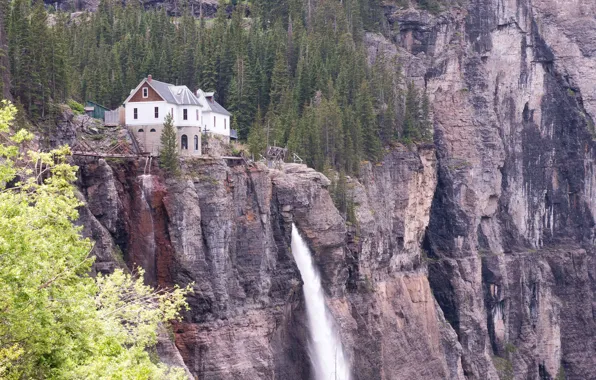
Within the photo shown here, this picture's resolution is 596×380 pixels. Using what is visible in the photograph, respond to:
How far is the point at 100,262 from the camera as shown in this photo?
59.1 metres

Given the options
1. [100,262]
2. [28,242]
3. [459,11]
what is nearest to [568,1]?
[459,11]

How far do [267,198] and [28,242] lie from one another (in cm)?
4507

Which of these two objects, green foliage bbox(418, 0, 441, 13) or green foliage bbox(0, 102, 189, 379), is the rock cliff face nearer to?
green foliage bbox(418, 0, 441, 13)

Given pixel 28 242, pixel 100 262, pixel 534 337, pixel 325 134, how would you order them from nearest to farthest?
pixel 28 242, pixel 100 262, pixel 325 134, pixel 534 337

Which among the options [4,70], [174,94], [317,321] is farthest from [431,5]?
[4,70]

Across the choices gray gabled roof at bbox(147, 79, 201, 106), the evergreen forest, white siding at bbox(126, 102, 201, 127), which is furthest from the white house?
white siding at bbox(126, 102, 201, 127)

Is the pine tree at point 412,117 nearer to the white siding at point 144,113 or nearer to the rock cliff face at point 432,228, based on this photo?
the rock cliff face at point 432,228

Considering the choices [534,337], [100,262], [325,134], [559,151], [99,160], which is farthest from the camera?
[559,151]

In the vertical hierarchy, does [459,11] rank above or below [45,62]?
above

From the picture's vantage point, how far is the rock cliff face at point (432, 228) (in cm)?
6644

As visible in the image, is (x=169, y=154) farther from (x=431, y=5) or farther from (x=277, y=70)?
(x=431, y=5)

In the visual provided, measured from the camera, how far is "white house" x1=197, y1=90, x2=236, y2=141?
265ft

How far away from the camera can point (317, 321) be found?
79.9m

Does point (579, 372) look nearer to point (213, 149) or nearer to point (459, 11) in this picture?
point (459, 11)
